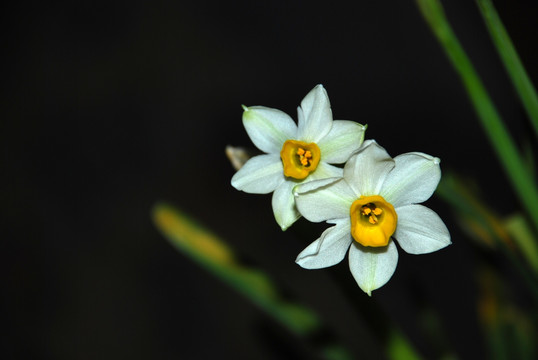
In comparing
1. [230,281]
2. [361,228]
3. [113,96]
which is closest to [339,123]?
[361,228]

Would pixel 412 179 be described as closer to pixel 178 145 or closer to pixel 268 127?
pixel 268 127

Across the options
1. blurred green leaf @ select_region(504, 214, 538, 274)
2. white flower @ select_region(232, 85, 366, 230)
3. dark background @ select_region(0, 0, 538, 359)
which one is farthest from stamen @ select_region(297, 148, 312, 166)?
dark background @ select_region(0, 0, 538, 359)

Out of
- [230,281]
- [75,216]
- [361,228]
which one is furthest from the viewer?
[75,216]

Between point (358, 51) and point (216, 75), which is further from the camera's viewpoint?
point (216, 75)

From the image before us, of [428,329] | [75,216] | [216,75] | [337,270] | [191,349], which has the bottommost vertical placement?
[191,349]

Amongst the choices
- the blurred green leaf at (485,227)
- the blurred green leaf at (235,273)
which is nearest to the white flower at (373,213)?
the blurred green leaf at (485,227)

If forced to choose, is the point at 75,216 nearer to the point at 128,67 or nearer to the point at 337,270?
the point at 128,67

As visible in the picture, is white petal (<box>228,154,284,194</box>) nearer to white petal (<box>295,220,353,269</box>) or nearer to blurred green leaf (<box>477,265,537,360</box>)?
white petal (<box>295,220,353,269</box>)

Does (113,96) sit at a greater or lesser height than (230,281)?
greater
